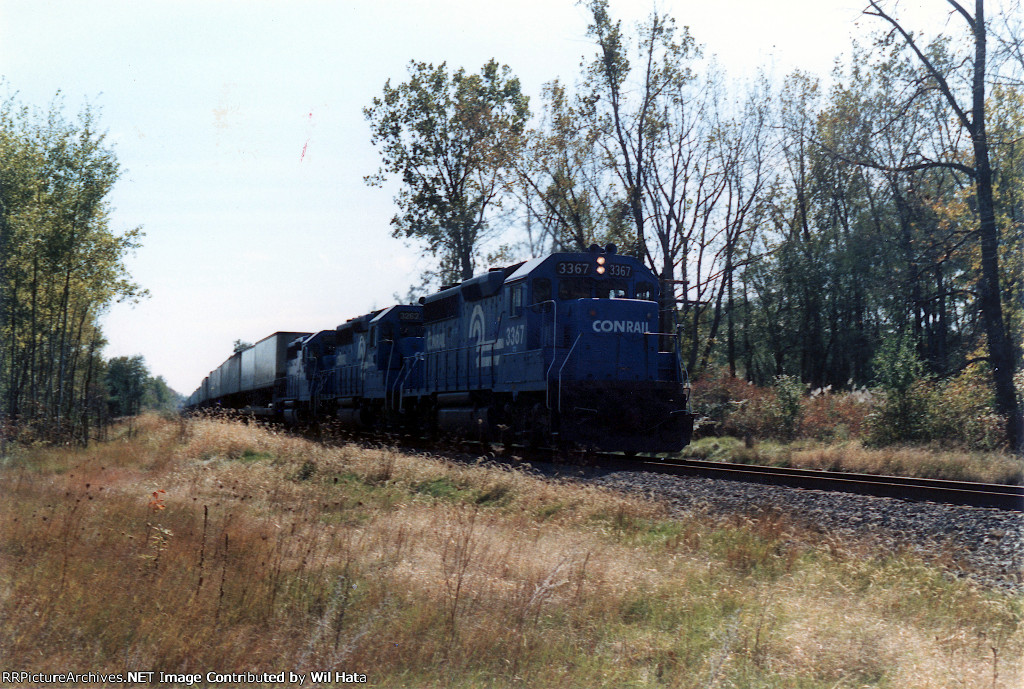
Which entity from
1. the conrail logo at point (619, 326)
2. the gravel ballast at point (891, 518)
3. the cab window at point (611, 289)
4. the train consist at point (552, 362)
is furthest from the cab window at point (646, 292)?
the gravel ballast at point (891, 518)

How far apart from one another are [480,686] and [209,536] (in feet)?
12.2

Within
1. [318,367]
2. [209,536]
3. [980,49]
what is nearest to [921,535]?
[209,536]

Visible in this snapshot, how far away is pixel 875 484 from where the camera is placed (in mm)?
10312

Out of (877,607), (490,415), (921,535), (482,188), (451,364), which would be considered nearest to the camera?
(877,607)

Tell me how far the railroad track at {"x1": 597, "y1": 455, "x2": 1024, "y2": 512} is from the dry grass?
2655mm

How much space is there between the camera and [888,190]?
128ft

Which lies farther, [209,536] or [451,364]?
[451,364]

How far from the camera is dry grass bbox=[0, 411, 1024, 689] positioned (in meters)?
4.70

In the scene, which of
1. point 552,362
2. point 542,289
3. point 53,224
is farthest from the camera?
point 53,224

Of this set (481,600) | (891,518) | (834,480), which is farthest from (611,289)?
(481,600)

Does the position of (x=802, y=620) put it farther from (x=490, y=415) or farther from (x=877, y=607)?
(x=490, y=415)

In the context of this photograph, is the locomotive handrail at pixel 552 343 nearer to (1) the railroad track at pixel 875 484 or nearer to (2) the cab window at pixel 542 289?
(2) the cab window at pixel 542 289

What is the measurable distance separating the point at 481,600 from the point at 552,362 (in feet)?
27.6

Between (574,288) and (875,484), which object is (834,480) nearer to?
(875,484)
